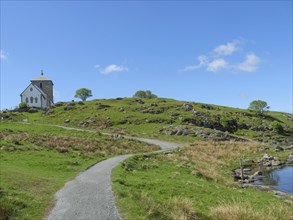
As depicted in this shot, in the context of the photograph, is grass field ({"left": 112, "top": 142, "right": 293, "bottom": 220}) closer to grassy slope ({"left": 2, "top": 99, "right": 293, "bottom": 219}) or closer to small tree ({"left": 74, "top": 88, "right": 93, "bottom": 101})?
grassy slope ({"left": 2, "top": 99, "right": 293, "bottom": 219})

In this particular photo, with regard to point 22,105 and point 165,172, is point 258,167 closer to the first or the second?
point 165,172

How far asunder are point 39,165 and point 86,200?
16695 millimetres

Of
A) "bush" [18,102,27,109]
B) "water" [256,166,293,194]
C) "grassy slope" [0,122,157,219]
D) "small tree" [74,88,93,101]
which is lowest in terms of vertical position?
"water" [256,166,293,194]

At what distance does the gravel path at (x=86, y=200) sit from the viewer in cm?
1834

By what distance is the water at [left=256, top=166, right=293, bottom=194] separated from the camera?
40928 millimetres

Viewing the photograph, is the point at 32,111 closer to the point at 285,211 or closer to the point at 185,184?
the point at 185,184

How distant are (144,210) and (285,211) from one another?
32.3 feet

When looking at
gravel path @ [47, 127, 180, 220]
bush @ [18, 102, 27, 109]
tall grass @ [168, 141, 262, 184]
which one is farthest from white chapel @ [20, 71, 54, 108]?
gravel path @ [47, 127, 180, 220]

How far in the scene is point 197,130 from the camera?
94.8m

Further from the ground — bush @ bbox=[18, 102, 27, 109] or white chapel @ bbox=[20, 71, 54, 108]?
white chapel @ bbox=[20, 71, 54, 108]

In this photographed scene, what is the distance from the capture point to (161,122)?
108 metres

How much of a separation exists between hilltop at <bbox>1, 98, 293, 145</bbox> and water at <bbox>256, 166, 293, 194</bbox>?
116ft

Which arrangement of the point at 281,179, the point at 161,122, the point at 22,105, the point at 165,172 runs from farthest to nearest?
the point at 22,105 < the point at 161,122 < the point at 281,179 < the point at 165,172

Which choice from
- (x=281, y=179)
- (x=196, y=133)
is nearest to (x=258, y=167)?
(x=281, y=179)
